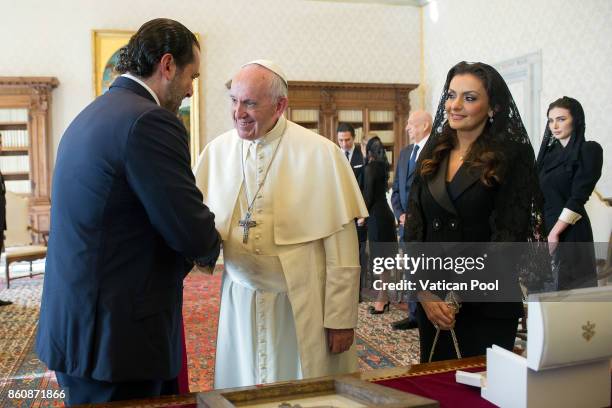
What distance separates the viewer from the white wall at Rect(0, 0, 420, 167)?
9820 mm

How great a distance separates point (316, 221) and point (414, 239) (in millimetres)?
382

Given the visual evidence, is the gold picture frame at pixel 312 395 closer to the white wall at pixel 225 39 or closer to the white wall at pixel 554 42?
the white wall at pixel 554 42

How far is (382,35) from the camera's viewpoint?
36.8 feet

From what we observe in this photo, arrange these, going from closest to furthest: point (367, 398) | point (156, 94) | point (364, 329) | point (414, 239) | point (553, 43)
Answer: point (367, 398) < point (156, 94) < point (414, 239) < point (364, 329) < point (553, 43)

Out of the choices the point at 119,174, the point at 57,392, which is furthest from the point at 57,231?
the point at 57,392

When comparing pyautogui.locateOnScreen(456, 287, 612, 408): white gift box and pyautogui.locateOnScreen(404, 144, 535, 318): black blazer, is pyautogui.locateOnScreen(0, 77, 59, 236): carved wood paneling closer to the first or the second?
pyautogui.locateOnScreen(404, 144, 535, 318): black blazer

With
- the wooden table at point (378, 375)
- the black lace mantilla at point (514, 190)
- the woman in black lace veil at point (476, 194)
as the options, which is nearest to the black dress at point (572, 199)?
the black lace mantilla at point (514, 190)

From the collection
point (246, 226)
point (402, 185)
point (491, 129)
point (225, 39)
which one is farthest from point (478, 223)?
point (225, 39)

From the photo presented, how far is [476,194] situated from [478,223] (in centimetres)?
11

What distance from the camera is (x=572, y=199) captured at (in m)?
4.79

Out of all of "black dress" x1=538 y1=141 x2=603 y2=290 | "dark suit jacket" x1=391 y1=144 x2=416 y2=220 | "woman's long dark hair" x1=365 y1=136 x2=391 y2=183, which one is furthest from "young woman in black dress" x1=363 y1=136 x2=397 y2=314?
"black dress" x1=538 y1=141 x2=603 y2=290

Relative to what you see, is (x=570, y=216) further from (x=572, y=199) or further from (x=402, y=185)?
(x=402, y=185)

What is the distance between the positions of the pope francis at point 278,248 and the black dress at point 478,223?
351 millimetres

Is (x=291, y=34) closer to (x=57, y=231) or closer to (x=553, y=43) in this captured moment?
(x=553, y=43)
